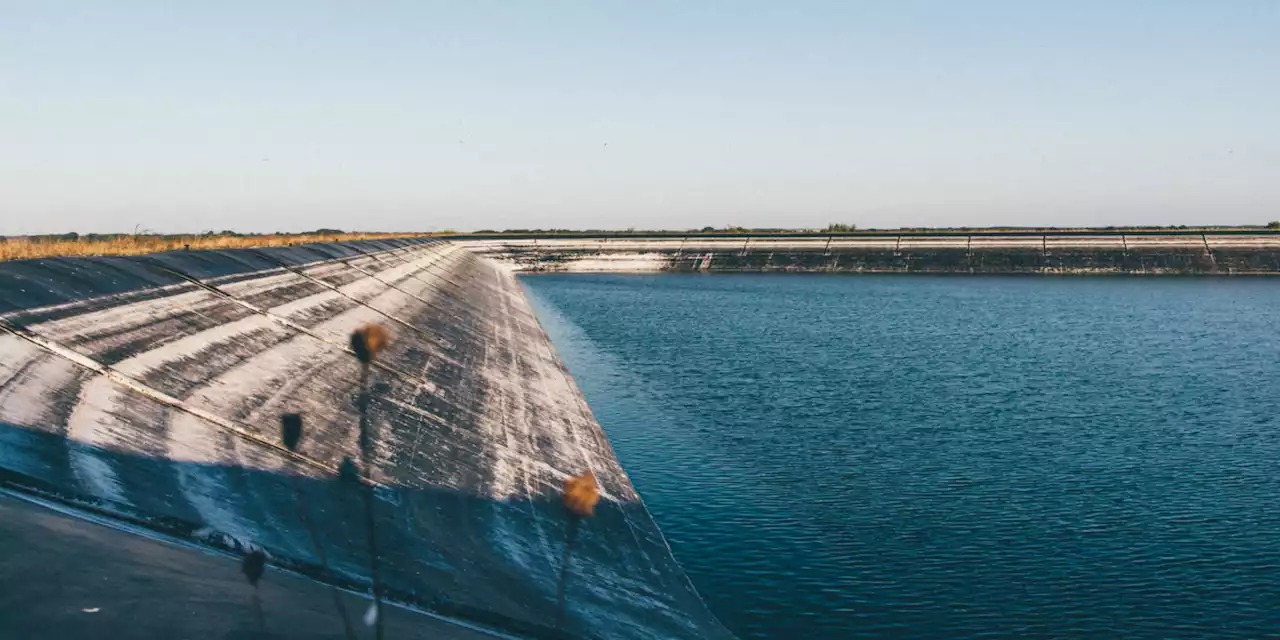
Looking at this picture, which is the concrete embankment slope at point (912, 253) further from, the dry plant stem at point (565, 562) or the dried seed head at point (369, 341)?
the dry plant stem at point (565, 562)

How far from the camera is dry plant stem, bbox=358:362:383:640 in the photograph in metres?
9.96

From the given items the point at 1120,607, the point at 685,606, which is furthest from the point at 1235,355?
the point at 685,606

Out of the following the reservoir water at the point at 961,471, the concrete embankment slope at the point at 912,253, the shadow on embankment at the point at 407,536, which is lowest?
the reservoir water at the point at 961,471

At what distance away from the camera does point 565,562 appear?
15383 mm

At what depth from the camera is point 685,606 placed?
15.7 metres

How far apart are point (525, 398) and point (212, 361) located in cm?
1188

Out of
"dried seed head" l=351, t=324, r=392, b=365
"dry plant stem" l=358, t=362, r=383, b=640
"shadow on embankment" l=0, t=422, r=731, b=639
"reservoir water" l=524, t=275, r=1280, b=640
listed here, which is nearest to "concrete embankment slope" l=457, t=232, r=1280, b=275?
"reservoir water" l=524, t=275, r=1280, b=640

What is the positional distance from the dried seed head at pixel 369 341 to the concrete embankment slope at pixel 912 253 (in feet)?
280

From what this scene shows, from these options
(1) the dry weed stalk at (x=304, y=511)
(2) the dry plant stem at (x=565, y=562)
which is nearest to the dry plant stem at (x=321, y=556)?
(1) the dry weed stalk at (x=304, y=511)

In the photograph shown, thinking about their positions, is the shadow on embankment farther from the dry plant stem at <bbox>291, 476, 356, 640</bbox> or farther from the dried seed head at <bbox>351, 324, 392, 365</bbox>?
the dried seed head at <bbox>351, 324, 392, 365</bbox>

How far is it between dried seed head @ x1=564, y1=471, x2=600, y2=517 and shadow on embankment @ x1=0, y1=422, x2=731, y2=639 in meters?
1.00

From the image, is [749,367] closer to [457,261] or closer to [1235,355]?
[1235,355]

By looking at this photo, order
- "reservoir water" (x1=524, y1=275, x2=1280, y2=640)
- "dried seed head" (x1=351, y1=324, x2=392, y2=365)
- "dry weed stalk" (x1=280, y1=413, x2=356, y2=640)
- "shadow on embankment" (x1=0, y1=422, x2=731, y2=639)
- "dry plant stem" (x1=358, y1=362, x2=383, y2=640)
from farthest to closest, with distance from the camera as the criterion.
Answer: "dried seed head" (x1=351, y1=324, x2=392, y2=365), "reservoir water" (x1=524, y1=275, x2=1280, y2=640), "shadow on embankment" (x1=0, y1=422, x2=731, y2=639), "dry plant stem" (x1=358, y1=362, x2=383, y2=640), "dry weed stalk" (x1=280, y1=413, x2=356, y2=640)

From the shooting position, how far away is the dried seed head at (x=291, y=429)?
15.2m
